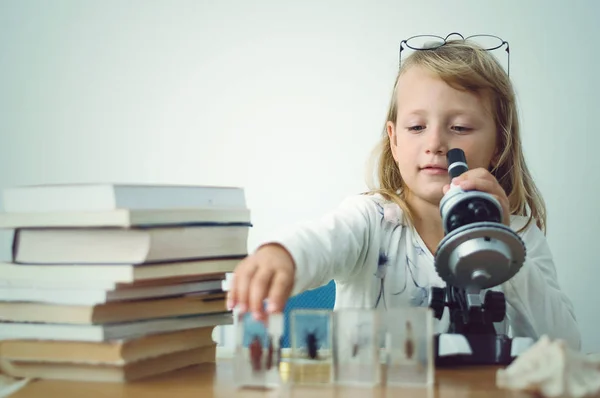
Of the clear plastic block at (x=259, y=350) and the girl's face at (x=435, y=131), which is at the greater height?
the girl's face at (x=435, y=131)

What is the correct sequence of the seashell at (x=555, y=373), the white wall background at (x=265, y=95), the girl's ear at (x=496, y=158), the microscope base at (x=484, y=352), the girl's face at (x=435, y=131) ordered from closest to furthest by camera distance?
1. the seashell at (x=555, y=373)
2. the microscope base at (x=484, y=352)
3. the girl's face at (x=435, y=131)
4. the girl's ear at (x=496, y=158)
5. the white wall background at (x=265, y=95)

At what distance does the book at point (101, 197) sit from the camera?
850 millimetres

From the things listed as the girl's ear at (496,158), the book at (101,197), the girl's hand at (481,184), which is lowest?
the book at (101,197)

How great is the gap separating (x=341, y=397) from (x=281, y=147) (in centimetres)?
199

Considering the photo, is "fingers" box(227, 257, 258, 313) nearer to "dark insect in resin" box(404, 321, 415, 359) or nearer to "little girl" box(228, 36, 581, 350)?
"dark insect in resin" box(404, 321, 415, 359)

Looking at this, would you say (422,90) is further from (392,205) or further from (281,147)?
(281,147)

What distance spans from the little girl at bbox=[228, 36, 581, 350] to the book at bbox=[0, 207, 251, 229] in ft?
1.08

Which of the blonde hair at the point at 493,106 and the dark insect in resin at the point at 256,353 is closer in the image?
the dark insect in resin at the point at 256,353

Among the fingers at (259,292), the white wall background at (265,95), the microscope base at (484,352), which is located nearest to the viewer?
the fingers at (259,292)

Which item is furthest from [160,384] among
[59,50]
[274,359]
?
[59,50]

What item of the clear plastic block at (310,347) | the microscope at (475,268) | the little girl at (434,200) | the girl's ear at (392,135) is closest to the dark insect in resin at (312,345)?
the clear plastic block at (310,347)

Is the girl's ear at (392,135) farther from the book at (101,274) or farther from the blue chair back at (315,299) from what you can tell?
the book at (101,274)

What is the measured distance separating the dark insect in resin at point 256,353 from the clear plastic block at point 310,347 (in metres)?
0.03

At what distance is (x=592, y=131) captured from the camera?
94.3 inches
